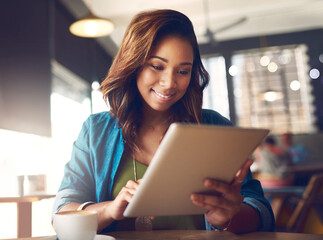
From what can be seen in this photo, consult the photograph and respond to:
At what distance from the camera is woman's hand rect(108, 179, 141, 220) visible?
854mm

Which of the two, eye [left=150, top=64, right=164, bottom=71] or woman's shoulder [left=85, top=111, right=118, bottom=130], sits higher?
eye [left=150, top=64, right=164, bottom=71]

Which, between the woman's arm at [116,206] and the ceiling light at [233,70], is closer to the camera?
the woman's arm at [116,206]

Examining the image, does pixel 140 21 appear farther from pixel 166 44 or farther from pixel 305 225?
pixel 305 225

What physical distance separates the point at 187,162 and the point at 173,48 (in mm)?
622

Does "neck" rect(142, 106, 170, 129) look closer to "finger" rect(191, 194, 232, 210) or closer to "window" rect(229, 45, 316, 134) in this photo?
"finger" rect(191, 194, 232, 210)

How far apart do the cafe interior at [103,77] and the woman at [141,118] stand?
0.50ft

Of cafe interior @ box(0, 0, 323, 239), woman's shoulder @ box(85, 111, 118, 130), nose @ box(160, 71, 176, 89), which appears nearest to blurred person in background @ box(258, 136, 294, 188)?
cafe interior @ box(0, 0, 323, 239)

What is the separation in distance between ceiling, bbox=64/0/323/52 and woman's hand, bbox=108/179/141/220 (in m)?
5.26

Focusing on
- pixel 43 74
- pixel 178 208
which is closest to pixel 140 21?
pixel 178 208

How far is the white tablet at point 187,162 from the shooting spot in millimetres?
642

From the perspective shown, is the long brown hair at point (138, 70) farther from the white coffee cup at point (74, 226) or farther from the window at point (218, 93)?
the window at point (218, 93)

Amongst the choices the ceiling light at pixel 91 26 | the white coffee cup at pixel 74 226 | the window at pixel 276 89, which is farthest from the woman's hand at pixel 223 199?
the window at pixel 276 89

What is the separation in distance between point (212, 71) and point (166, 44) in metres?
7.29

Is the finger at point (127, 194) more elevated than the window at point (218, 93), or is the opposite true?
the window at point (218, 93)
